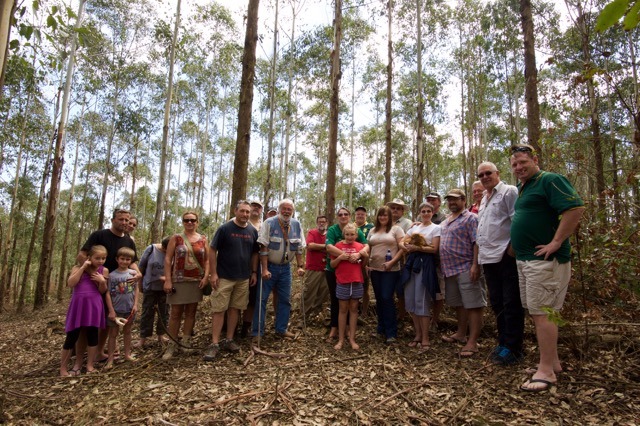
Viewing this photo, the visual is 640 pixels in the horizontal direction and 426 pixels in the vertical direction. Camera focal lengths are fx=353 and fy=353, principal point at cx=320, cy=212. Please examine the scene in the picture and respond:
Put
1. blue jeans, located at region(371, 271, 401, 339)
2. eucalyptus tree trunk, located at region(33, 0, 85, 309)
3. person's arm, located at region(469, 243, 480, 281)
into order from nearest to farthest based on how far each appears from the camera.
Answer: person's arm, located at region(469, 243, 480, 281)
blue jeans, located at region(371, 271, 401, 339)
eucalyptus tree trunk, located at region(33, 0, 85, 309)

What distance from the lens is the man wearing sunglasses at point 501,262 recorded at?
3.35 meters

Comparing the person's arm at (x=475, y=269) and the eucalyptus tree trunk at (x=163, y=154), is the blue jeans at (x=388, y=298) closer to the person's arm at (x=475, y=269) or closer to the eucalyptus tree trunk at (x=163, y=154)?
the person's arm at (x=475, y=269)

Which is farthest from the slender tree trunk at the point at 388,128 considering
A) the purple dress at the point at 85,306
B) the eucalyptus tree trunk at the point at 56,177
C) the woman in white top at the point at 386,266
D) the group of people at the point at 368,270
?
the eucalyptus tree trunk at the point at 56,177

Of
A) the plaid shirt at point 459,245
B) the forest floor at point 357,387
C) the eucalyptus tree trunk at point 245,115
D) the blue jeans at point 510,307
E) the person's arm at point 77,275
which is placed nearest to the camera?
the forest floor at point 357,387

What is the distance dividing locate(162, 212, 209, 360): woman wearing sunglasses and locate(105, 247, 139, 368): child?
1.29ft

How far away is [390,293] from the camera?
14.3 feet

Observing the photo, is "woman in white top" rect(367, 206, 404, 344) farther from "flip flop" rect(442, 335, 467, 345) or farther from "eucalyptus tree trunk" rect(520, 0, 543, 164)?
"eucalyptus tree trunk" rect(520, 0, 543, 164)

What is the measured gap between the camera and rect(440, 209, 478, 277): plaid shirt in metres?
3.92

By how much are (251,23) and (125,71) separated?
43.8 ft

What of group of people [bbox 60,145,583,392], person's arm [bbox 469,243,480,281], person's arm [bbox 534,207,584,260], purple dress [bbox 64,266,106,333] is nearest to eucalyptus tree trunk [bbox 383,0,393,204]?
group of people [bbox 60,145,583,392]

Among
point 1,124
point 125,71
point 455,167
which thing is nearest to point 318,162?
point 455,167

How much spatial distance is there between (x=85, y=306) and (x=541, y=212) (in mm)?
4481

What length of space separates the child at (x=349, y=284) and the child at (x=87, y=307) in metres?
2.61

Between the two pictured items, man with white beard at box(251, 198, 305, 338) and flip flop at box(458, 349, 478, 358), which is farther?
man with white beard at box(251, 198, 305, 338)
